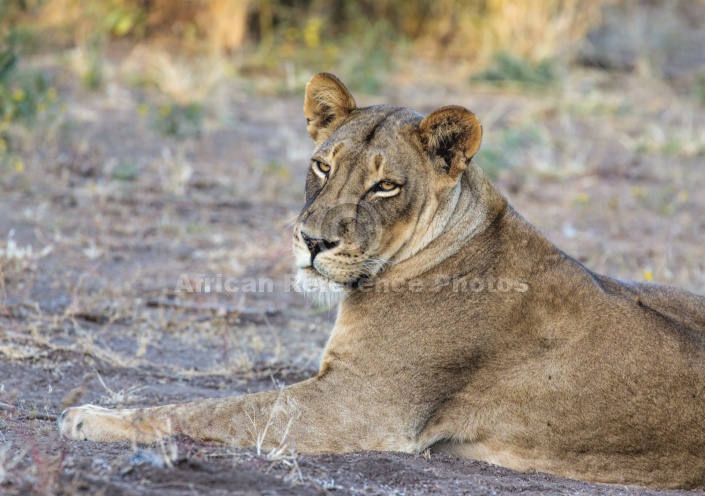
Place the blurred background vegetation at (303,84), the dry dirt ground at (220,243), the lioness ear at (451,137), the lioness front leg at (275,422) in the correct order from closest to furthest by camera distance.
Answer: the dry dirt ground at (220,243)
the lioness front leg at (275,422)
the lioness ear at (451,137)
the blurred background vegetation at (303,84)

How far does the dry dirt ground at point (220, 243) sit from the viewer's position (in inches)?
152

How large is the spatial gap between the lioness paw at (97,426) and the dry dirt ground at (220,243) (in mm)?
125

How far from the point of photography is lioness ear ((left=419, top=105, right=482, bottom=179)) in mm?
4539

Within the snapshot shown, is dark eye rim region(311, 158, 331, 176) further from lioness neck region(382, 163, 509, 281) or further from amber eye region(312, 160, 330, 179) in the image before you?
lioness neck region(382, 163, 509, 281)

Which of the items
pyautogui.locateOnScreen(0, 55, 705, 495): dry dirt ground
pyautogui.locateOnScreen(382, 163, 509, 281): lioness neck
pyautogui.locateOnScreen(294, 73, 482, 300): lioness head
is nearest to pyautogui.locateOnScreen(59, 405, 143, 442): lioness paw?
→ pyautogui.locateOnScreen(0, 55, 705, 495): dry dirt ground

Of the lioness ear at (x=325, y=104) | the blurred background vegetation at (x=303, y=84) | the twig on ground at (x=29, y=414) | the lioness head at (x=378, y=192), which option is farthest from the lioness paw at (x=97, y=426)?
the blurred background vegetation at (x=303, y=84)

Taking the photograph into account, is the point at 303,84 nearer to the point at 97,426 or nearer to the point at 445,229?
the point at 445,229

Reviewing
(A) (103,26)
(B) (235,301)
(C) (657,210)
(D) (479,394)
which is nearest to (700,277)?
(C) (657,210)

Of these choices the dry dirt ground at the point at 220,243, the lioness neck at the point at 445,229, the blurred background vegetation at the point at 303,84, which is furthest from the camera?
the blurred background vegetation at the point at 303,84

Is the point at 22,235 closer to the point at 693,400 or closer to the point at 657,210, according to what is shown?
the point at 693,400

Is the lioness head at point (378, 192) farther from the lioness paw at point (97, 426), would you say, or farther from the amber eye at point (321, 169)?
the lioness paw at point (97, 426)

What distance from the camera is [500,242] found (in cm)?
466

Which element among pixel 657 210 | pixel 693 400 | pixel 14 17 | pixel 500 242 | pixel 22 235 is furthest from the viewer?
pixel 14 17

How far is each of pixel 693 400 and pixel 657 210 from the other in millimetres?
6423
